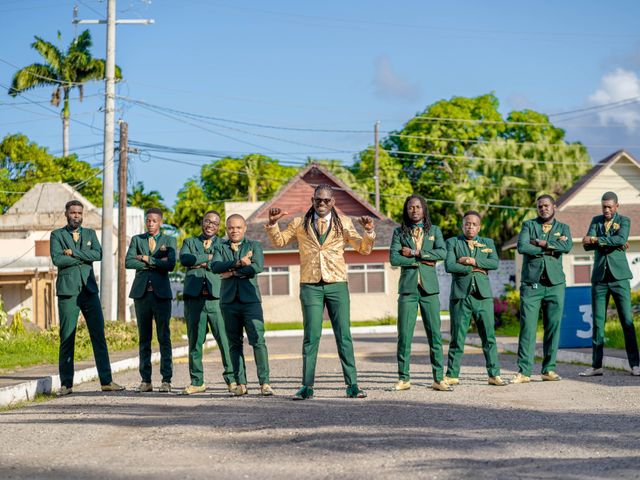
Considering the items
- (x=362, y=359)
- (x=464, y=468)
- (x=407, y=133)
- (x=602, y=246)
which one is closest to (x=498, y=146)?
(x=407, y=133)

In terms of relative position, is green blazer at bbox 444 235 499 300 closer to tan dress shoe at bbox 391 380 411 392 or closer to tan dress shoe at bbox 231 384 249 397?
tan dress shoe at bbox 391 380 411 392

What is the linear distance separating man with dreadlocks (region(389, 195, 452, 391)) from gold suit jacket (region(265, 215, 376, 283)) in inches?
29.4

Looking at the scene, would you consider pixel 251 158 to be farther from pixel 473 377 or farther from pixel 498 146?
pixel 473 377

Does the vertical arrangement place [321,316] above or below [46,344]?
above

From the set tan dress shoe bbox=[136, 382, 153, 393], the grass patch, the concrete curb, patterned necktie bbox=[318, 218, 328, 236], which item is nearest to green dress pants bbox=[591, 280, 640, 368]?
patterned necktie bbox=[318, 218, 328, 236]

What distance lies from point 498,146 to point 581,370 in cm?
5067

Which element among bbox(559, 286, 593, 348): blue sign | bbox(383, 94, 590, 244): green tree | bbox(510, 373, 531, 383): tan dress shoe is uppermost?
bbox(383, 94, 590, 244): green tree

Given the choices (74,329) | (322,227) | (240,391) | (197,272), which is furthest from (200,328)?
(322,227)

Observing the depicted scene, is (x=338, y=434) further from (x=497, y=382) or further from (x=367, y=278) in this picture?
(x=367, y=278)

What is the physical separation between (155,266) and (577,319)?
8.33m

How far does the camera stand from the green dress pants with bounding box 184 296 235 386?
13.3 m

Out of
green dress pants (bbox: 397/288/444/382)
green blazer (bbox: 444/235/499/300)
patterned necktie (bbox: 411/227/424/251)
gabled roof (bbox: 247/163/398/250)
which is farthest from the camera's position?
gabled roof (bbox: 247/163/398/250)

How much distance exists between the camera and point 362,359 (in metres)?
20.4

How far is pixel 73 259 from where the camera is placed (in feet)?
44.6
